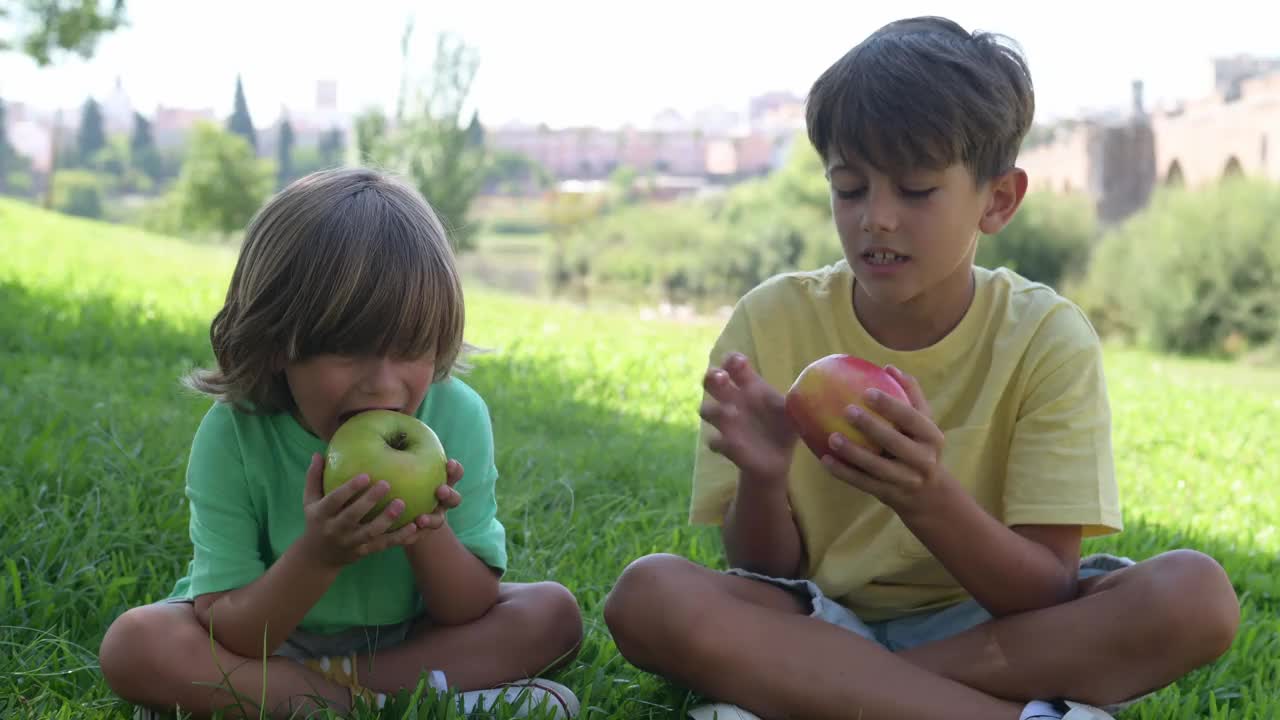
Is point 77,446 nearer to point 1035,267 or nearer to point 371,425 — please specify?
point 371,425

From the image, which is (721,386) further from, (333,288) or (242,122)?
(242,122)

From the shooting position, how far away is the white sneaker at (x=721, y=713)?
1996 millimetres

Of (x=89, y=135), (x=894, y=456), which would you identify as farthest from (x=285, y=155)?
(x=894, y=456)

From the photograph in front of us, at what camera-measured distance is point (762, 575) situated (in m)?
2.24

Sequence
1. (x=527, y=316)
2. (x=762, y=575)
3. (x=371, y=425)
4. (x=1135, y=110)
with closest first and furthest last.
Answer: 1. (x=371, y=425)
2. (x=762, y=575)
3. (x=527, y=316)
4. (x=1135, y=110)

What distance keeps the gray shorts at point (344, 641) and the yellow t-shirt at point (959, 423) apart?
59cm

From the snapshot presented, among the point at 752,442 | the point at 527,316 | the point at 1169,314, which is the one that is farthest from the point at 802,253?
the point at 752,442

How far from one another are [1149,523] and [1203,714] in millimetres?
1580

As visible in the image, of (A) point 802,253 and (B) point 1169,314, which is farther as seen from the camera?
(A) point 802,253

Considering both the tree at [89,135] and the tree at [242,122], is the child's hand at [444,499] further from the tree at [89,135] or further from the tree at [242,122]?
the tree at [89,135]

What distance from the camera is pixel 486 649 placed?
7.04 ft

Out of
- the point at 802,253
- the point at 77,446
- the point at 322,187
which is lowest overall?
the point at 802,253

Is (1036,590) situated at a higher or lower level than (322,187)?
lower

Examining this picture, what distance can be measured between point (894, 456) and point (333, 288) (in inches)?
36.1
